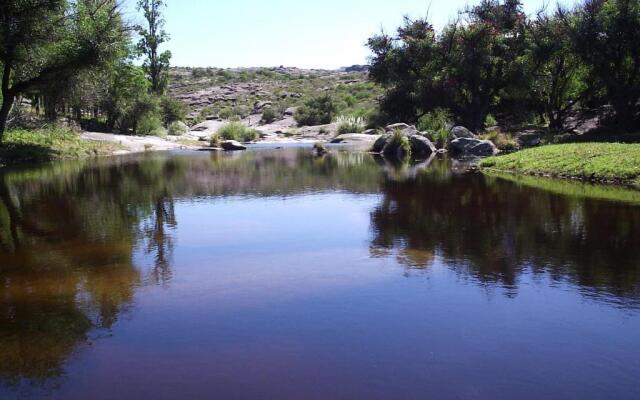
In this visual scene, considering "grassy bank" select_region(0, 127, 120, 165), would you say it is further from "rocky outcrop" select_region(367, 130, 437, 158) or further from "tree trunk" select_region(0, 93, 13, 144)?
"rocky outcrop" select_region(367, 130, 437, 158)

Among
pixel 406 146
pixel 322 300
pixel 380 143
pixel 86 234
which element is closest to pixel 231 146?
pixel 380 143

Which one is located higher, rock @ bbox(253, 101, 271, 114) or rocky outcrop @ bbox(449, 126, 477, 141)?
rock @ bbox(253, 101, 271, 114)

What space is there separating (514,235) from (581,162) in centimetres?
1246

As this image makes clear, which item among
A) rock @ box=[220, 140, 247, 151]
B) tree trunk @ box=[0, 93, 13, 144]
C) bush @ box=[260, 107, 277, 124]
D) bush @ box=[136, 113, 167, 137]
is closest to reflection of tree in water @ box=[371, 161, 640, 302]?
tree trunk @ box=[0, 93, 13, 144]

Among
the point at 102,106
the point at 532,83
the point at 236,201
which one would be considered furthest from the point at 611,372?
the point at 102,106

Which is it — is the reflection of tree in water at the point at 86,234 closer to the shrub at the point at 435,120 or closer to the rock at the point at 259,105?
the shrub at the point at 435,120

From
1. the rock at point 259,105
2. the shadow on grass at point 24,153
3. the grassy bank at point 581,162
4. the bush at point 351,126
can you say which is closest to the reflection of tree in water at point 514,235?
the grassy bank at point 581,162

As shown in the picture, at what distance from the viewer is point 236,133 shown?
181ft

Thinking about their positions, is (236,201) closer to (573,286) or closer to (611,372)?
(573,286)

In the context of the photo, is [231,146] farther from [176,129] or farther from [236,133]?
[176,129]

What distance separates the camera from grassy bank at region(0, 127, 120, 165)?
3112cm

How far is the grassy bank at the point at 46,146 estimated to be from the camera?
31125mm

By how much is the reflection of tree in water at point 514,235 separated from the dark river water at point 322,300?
0.21 feet

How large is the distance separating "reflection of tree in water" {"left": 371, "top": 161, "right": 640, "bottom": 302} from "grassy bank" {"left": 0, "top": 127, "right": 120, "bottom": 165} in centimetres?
2227
